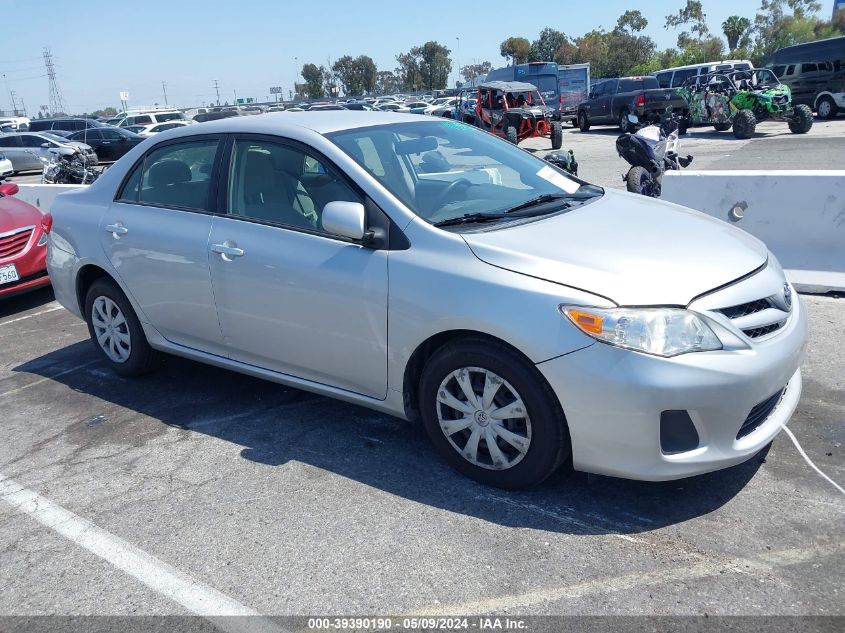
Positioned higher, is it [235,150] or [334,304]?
[235,150]

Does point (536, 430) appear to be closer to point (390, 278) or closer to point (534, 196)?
point (390, 278)

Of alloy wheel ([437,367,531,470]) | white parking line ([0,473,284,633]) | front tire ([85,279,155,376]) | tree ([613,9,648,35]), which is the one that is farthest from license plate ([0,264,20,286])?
tree ([613,9,648,35])

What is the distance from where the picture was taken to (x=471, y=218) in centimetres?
375

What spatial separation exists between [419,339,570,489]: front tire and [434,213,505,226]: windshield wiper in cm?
63

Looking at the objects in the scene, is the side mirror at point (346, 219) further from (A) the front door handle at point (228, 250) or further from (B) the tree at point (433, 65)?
(B) the tree at point (433, 65)

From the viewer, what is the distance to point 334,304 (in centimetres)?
379

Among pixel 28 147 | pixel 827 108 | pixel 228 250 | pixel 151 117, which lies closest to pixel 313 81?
pixel 151 117

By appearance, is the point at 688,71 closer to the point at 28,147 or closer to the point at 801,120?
the point at 801,120

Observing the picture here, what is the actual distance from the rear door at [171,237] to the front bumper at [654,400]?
2.30 meters

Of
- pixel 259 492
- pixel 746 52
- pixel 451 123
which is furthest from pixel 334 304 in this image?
pixel 746 52

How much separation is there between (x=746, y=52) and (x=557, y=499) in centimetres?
8086

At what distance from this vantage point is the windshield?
3881mm

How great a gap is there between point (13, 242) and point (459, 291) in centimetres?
582

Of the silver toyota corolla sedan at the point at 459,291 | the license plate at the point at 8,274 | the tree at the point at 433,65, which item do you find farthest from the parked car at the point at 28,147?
the tree at the point at 433,65
